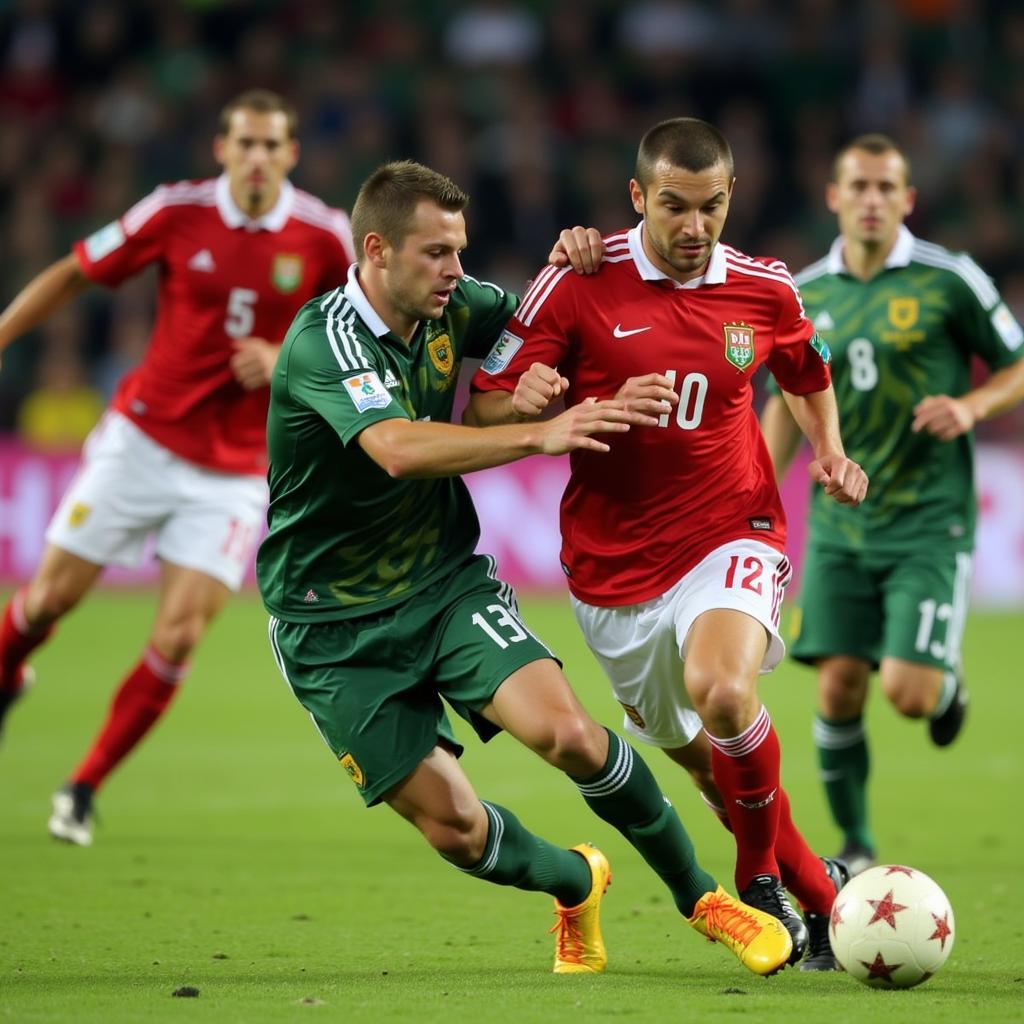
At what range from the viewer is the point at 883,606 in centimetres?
718

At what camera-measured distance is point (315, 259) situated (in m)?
7.76

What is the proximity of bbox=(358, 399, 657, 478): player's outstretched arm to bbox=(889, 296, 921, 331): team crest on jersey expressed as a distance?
Result: 8.34 feet

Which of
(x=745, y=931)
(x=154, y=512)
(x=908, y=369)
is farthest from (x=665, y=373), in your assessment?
(x=154, y=512)

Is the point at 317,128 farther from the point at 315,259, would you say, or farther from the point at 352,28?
the point at 315,259

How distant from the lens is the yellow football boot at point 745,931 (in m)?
4.86

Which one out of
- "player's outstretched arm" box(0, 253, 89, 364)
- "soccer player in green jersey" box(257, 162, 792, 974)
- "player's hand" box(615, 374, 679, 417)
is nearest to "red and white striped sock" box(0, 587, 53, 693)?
"player's outstretched arm" box(0, 253, 89, 364)

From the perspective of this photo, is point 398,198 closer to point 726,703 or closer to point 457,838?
point 726,703

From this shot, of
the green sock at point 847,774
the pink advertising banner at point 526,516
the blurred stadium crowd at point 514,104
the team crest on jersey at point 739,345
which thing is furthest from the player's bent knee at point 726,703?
the blurred stadium crowd at point 514,104

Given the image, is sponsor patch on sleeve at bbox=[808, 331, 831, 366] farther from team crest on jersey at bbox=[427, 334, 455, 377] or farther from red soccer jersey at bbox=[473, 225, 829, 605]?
team crest on jersey at bbox=[427, 334, 455, 377]

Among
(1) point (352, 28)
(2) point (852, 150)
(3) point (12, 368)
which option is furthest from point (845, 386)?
(1) point (352, 28)

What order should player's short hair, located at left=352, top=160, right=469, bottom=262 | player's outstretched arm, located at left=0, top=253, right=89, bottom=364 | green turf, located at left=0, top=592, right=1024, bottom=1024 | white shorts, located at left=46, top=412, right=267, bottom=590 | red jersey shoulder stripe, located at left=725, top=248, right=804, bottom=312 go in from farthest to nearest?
white shorts, located at left=46, top=412, right=267, bottom=590, player's outstretched arm, located at left=0, top=253, right=89, bottom=364, red jersey shoulder stripe, located at left=725, top=248, right=804, bottom=312, player's short hair, located at left=352, top=160, right=469, bottom=262, green turf, located at left=0, top=592, right=1024, bottom=1024

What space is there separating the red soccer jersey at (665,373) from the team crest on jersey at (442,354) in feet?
0.43

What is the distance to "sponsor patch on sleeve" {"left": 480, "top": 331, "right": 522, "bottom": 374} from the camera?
5.23m

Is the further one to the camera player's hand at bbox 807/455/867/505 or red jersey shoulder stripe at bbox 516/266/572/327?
red jersey shoulder stripe at bbox 516/266/572/327
